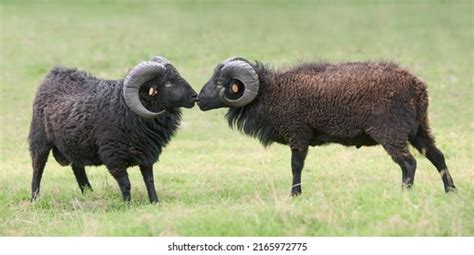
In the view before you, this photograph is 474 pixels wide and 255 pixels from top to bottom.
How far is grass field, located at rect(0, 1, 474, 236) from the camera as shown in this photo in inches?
382

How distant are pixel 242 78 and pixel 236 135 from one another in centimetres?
811

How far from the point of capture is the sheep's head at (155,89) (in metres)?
13.0

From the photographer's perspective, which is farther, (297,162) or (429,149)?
(297,162)

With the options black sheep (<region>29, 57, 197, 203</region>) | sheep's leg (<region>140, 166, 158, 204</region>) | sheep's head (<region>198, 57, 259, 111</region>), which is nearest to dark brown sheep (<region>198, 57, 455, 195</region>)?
sheep's head (<region>198, 57, 259, 111</region>)

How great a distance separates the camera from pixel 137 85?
13070 millimetres

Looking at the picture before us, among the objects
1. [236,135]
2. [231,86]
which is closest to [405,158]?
[231,86]

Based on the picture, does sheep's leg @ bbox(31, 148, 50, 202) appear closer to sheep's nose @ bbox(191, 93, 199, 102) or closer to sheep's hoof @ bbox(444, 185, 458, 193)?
sheep's nose @ bbox(191, 93, 199, 102)

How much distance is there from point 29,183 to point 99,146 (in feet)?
10.2

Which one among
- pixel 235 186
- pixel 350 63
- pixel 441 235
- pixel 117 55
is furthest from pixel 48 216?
pixel 117 55

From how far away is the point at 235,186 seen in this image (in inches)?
549

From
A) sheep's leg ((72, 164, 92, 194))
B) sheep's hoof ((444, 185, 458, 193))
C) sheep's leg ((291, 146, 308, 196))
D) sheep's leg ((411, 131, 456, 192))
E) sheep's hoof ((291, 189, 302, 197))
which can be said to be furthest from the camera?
sheep's leg ((72, 164, 92, 194))

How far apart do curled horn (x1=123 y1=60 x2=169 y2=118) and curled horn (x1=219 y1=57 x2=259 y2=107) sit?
1.13 meters

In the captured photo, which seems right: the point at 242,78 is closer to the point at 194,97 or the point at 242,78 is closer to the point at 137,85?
the point at 194,97
